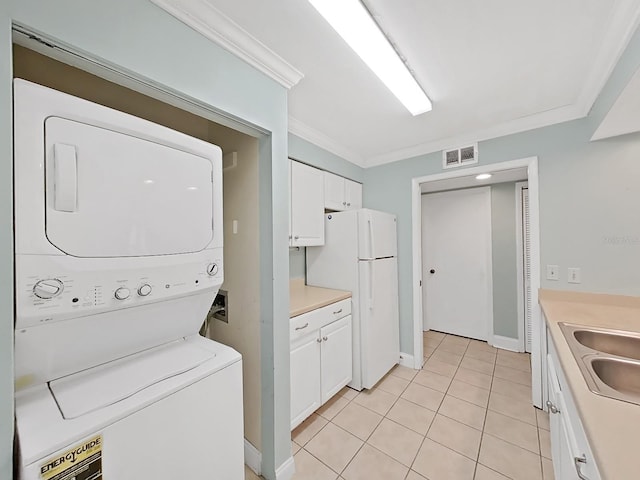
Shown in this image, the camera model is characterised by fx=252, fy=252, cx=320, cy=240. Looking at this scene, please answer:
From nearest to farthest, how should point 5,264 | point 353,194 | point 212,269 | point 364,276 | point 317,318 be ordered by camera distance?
point 5,264, point 212,269, point 317,318, point 364,276, point 353,194

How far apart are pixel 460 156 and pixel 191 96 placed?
91.0 inches

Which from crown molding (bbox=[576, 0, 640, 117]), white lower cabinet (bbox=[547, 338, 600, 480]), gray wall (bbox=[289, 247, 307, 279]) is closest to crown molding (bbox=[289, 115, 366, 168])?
gray wall (bbox=[289, 247, 307, 279])

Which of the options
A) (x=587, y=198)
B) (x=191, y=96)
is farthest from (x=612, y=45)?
(x=191, y=96)

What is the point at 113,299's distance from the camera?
832mm

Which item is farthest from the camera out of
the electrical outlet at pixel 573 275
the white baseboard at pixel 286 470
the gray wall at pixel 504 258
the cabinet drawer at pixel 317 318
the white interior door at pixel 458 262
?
the white interior door at pixel 458 262

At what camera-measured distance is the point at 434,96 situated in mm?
1772

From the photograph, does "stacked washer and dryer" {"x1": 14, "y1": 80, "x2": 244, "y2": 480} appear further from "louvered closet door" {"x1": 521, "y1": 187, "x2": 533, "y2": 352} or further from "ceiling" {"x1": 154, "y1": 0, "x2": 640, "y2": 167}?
"louvered closet door" {"x1": 521, "y1": 187, "x2": 533, "y2": 352}

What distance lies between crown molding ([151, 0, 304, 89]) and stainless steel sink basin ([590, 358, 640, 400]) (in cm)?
197

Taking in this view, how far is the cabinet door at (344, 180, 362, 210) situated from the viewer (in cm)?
277

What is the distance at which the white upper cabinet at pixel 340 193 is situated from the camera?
250 cm

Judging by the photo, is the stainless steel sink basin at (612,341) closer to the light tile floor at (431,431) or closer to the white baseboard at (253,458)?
the light tile floor at (431,431)

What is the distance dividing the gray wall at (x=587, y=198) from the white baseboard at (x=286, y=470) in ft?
7.36

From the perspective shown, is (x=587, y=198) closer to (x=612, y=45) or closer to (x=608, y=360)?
(x=612, y=45)

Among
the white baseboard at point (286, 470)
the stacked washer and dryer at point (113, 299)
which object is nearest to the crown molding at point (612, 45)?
the stacked washer and dryer at point (113, 299)
